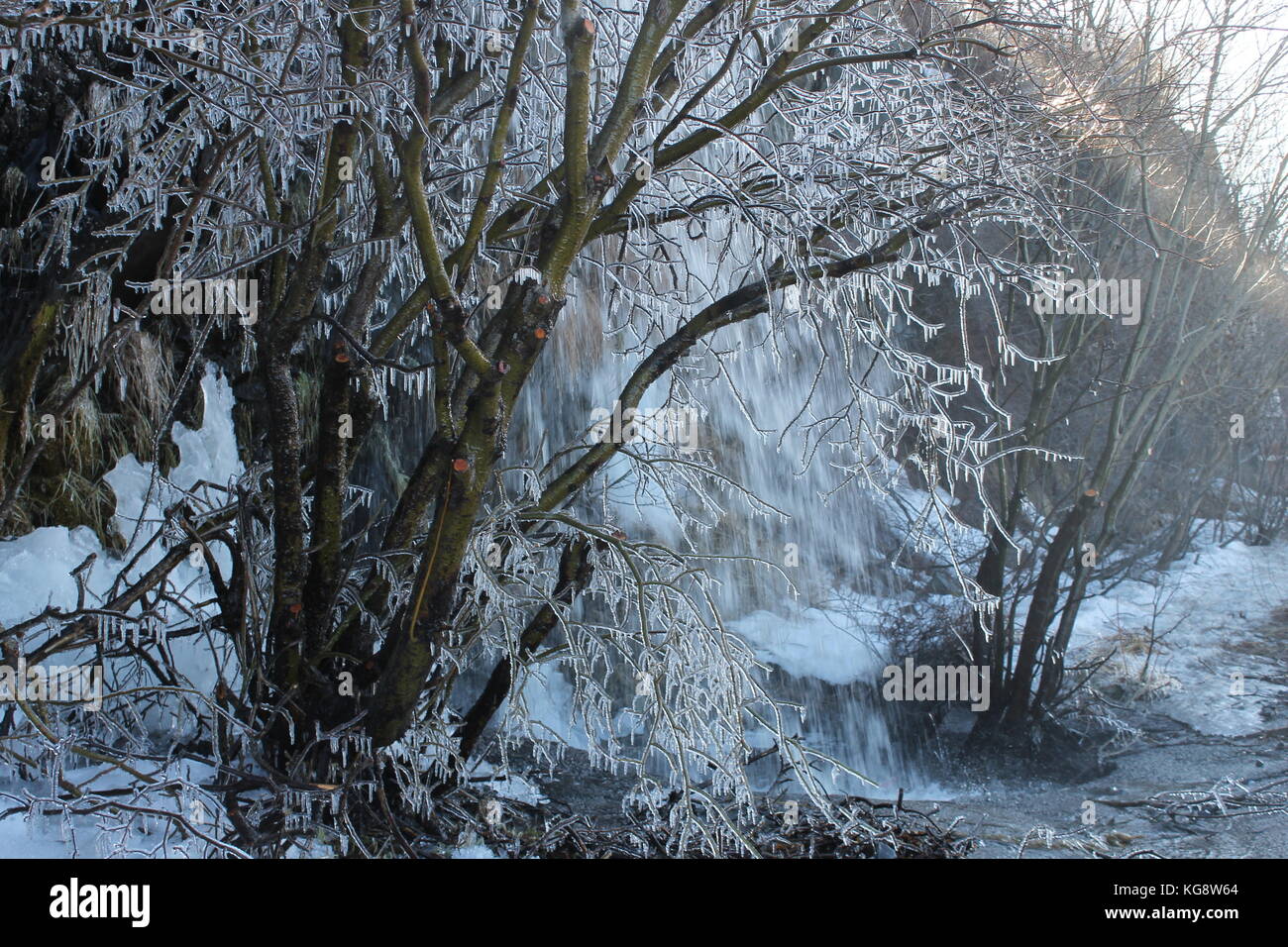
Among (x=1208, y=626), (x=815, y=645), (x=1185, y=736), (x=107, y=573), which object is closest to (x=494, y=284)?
(x=107, y=573)

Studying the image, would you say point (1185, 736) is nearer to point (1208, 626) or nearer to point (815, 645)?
point (1208, 626)

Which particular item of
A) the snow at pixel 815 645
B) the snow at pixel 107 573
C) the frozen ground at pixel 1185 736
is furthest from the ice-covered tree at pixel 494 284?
the snow at pixel 815 645

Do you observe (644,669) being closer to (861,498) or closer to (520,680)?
(520,680)

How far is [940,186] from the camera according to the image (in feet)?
10.8

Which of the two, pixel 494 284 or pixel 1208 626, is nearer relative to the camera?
pixel 494 284

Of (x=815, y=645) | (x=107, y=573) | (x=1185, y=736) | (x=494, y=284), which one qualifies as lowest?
(x=1185, y=736)

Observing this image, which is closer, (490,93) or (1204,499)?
(490,93)

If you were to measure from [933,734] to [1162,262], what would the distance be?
362cm

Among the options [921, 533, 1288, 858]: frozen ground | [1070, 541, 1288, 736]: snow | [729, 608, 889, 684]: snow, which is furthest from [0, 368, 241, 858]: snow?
[1070, 541, 1288, 736]: snow

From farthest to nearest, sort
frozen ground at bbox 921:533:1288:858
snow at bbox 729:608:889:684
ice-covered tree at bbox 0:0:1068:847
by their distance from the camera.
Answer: snow at bbox 729:608:889:684, frozen ground at bbox 921:533:1288:858, ice-covered tree at bbox 0:0:1068:847

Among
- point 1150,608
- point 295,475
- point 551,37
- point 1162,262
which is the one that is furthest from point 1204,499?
point 295,475

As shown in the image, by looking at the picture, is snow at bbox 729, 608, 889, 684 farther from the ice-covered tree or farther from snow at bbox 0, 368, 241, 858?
snow at bbox 0, 368, 241, 858

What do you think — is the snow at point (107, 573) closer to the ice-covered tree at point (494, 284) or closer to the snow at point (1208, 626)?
the ice-covered tree at point (494, 284)

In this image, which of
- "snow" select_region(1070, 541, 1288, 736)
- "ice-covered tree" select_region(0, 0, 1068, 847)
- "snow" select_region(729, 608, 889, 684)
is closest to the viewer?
"ice-covered tree" select_region(0, 0, 1068, 847)
